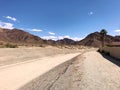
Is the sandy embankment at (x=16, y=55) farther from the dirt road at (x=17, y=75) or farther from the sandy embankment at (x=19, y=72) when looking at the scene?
the dirt road at (x=17, y=75)

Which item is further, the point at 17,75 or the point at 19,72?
the point at 19,72

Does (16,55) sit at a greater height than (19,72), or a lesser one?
greater

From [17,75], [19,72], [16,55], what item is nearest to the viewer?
[17,75]

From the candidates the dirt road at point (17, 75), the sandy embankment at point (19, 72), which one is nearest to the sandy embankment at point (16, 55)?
the sandy embankment at point (19, 72)

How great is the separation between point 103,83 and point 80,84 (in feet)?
4.42

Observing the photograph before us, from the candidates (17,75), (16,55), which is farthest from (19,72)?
(16,55)

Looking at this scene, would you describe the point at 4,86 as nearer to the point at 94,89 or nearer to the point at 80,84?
the point at 80,84

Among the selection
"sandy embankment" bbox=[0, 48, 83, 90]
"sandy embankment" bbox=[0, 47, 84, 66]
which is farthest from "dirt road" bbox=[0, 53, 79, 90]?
"sandy embankment" bbox=[0, 47, 84, 66]

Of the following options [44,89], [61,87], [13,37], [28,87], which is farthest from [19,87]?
[13,37]

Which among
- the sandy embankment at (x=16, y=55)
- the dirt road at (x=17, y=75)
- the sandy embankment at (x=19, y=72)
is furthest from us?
the sandy embankment at (x=16, y=55)

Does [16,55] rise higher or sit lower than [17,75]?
higher

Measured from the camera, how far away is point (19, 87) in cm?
1070

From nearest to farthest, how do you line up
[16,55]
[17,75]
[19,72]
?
[17,75] → [19,72] → [16,55]

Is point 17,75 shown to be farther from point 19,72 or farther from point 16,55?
point 16,55
